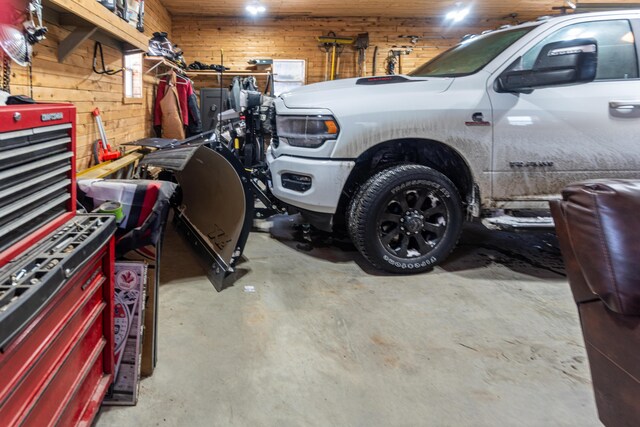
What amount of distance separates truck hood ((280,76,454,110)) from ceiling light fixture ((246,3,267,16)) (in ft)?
17.1

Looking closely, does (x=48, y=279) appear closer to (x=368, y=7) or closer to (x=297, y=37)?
(x=368, y=7)

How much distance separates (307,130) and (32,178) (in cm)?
184

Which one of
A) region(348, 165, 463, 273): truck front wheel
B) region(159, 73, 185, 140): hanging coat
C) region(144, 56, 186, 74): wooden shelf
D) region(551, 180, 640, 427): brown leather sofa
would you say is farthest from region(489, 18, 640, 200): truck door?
region(159, 73, 185, 140): hanging coat

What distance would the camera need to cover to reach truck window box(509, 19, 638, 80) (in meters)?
2.74

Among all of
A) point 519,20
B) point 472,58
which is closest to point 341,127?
point 472,58

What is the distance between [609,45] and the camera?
2789mm

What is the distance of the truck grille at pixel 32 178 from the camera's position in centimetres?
95

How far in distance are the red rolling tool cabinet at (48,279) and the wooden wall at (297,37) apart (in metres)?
7.73

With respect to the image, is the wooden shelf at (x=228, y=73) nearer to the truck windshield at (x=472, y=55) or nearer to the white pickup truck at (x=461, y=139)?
the truck windshield at (x=472, y=55)

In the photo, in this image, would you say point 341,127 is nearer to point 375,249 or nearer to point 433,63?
point 375,249

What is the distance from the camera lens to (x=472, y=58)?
306 cm

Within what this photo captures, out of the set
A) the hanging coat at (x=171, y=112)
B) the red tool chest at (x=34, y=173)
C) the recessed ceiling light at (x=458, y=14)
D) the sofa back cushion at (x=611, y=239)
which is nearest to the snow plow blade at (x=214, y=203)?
the red tool chest at (x=34, y=173)

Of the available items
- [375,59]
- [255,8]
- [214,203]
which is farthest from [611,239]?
[375,59]

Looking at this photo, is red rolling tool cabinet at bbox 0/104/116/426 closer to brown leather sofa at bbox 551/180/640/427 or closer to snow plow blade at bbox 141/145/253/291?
snow plow blade at bbox 141/145/253/291
